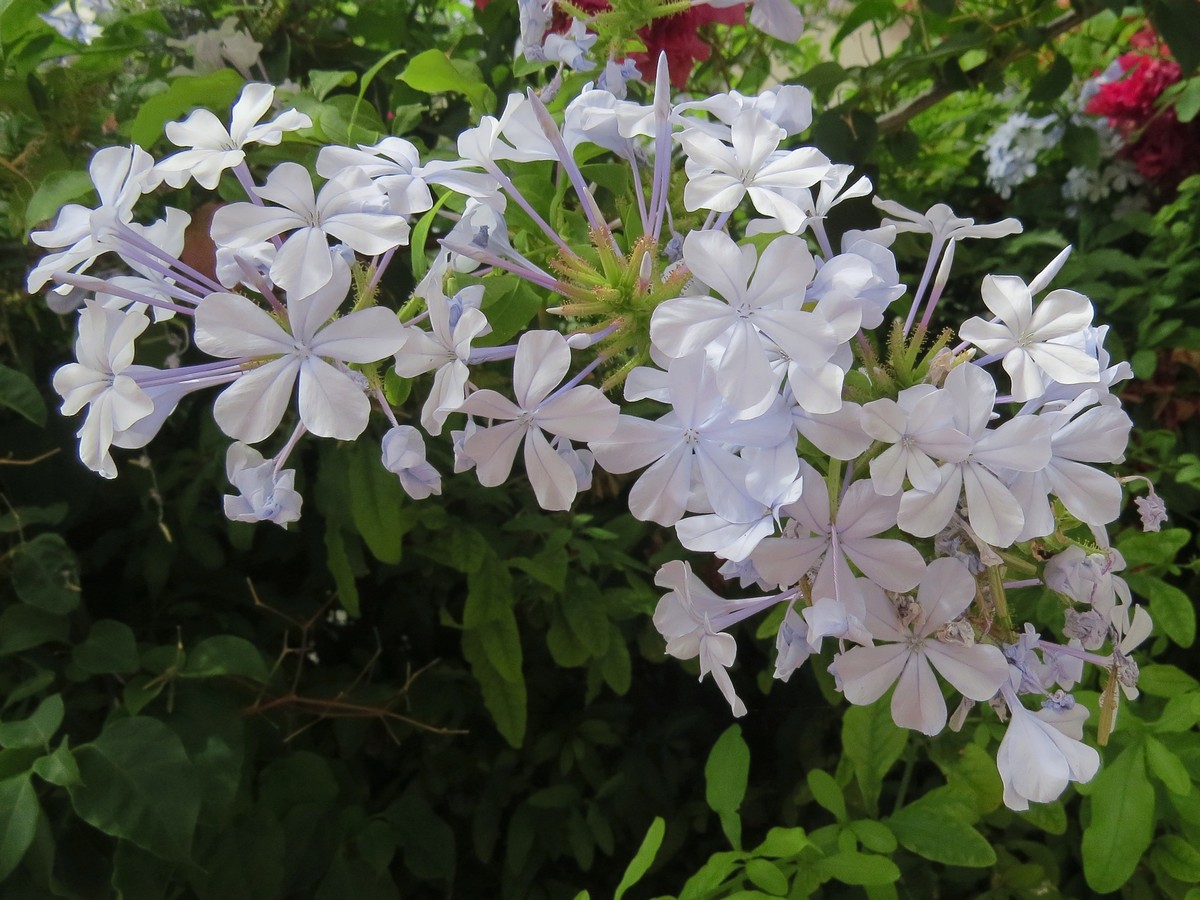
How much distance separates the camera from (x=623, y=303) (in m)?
0.34

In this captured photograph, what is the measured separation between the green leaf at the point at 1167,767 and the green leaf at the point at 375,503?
0.47m


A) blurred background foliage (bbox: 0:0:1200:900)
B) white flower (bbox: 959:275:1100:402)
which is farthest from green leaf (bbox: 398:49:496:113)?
white flower (bbox: 959:275:1100:402)

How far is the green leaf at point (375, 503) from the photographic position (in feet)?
1.95

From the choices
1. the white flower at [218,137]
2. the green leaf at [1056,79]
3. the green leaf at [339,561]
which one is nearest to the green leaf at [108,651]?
the green leaf at [339,561]

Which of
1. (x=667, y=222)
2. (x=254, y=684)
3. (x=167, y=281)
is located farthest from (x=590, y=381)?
(x=254, y=684)

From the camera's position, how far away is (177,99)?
477 millimetres

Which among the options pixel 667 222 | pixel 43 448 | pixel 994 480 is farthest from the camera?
pixel 43 448

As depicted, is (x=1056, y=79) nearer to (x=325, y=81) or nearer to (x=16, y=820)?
(x=325, y=81)

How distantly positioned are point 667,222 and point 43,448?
0.55m

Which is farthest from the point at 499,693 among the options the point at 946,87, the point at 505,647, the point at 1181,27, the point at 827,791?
the point at 1181,27

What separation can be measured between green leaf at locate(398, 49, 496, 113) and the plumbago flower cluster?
94mm

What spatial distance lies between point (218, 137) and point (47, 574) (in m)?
0.41

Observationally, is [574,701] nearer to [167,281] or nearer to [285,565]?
[285,565]

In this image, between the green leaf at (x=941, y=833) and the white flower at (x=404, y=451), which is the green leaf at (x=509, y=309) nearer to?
the white flower at (x=404, y=451)
